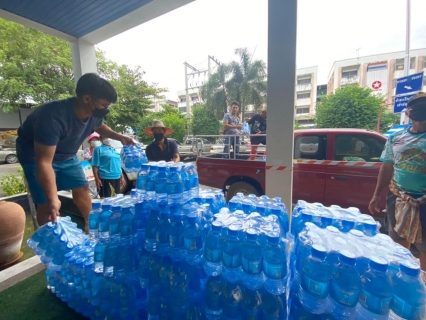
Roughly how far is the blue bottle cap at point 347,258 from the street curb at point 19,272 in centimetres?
335

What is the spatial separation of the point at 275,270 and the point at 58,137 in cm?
213

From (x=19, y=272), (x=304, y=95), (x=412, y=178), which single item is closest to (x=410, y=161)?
(x=412, y=178)

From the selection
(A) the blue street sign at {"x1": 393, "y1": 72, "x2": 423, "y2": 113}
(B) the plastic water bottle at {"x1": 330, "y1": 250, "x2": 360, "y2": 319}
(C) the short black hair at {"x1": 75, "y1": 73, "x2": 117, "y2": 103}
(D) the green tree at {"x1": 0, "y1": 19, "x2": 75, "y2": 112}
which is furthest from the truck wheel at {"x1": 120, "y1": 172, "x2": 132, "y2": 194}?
(D) the green tree at {"x1": 0, "y1": 19, "x2": 75, "y2": 112}

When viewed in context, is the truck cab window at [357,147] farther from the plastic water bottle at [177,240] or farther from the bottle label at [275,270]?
the plastic water bottle at [177,240]

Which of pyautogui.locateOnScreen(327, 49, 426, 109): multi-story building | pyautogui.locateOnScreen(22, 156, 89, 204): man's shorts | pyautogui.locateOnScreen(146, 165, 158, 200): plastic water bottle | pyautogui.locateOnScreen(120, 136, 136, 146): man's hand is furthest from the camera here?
pyautogui.locateOnScreen(327, 49, 426, 109): multi-story building

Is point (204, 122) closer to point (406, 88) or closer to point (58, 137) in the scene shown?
point (406, 88)

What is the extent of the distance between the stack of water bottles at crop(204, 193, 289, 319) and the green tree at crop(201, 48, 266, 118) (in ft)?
60.1

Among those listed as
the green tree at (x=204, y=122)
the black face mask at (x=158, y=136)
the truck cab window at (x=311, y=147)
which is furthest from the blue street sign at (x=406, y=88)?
the green tree at (x=204, y=122)

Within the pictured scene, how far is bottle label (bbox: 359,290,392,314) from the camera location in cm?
92

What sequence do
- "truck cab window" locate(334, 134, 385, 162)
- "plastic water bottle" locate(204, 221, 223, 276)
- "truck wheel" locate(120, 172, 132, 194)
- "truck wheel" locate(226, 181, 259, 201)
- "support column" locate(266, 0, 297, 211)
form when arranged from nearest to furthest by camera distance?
"plastic water bottle" locate(204, 221, 223, 276) → "support column" locate(266, 0, 297, 211) → "truck cab window" locate(334, 134, 385, 162) → "truck wheel" locate(226, 181, 259, 201) → "truck wheel" locate(120, 172, 132, 194)

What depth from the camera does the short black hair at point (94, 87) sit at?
1.91 m

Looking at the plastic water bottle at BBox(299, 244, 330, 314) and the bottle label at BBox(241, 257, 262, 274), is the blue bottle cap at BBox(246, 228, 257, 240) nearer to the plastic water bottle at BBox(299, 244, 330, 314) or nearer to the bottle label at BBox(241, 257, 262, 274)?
the bottle label at BBox(241, 257, 262, 274)

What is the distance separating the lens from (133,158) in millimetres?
3719

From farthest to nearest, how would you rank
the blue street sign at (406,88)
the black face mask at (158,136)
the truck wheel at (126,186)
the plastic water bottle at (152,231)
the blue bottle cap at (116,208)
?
the blue street sign at (406,88), the truck wheel at (126,186), the black face mask at (158,136), the blue bottle cap at (116,208), the plastic water bottle at (152,231)
